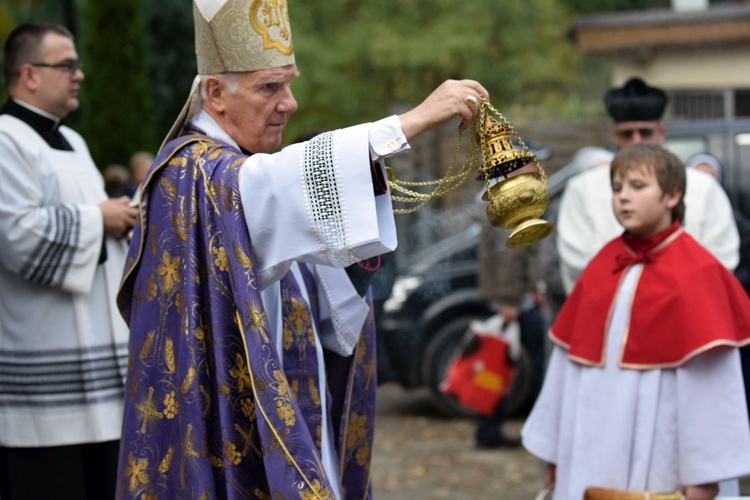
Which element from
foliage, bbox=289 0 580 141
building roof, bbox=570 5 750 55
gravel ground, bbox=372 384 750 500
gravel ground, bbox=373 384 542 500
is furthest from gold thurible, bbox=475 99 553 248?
foliage, bbox=289 0 580 141

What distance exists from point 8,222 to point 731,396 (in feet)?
8.53

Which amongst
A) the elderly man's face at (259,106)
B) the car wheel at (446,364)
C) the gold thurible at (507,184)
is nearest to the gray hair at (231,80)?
the elderly man's face at (259,106)

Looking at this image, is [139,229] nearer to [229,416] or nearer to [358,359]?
[229,416]

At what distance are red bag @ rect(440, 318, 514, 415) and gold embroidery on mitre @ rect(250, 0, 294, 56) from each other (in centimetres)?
485

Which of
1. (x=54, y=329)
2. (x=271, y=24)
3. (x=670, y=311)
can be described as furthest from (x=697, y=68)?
(x=271, y=24)

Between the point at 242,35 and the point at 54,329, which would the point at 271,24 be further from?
the point at 54,329

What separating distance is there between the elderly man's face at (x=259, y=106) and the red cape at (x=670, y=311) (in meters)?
1.47

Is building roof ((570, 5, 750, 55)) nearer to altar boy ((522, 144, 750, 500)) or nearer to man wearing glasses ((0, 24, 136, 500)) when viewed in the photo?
altar boy ((522, 144, 750, 500))

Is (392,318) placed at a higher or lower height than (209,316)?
lower

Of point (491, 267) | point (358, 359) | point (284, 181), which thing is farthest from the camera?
point (491, 267)

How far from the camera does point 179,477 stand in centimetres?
310

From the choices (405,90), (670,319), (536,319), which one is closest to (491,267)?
(536,319)

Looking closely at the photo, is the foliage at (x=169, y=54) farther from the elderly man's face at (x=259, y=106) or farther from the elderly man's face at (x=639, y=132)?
the elderly man's face at (x=259, y=106)

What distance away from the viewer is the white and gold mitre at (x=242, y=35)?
3.28m
